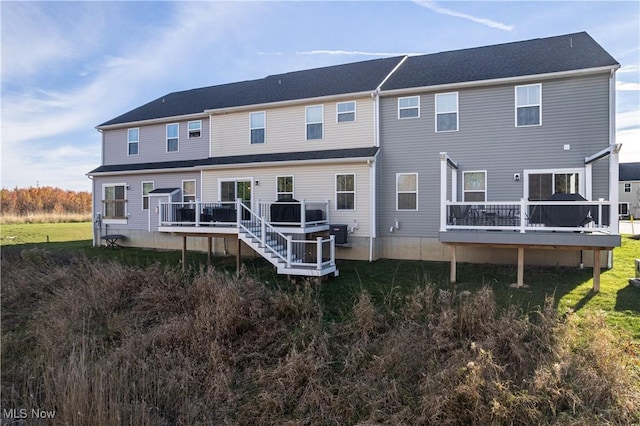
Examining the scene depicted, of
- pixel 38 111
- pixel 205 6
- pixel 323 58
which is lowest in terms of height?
pixel 38 111

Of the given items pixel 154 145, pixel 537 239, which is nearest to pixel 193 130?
pixel 154 145

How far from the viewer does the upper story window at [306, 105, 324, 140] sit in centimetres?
1388

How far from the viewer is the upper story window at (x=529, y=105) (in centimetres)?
1126

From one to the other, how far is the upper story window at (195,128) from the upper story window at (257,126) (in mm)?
2938

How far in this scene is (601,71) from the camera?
10375 mm

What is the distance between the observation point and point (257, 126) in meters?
14.9

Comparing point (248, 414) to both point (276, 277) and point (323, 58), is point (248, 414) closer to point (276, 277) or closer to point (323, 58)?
point (276, 277)

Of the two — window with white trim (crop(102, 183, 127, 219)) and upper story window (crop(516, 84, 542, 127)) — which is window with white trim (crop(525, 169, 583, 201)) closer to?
upper story window (crop(516, 84, 542, 127))

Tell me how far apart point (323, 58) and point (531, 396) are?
1868 centimetres

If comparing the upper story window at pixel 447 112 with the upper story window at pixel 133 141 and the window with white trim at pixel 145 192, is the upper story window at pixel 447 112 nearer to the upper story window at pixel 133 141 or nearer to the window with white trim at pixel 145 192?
the window with white trim at pixel 145 192

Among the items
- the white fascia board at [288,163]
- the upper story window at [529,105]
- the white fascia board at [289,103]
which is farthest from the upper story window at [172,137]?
the upper story window at [529,105]

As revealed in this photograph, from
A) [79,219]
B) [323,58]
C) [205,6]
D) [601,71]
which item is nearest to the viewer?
[601,71]

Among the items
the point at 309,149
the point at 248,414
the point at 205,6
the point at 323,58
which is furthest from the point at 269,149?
the point at 248,414

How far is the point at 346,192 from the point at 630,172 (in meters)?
43.0
